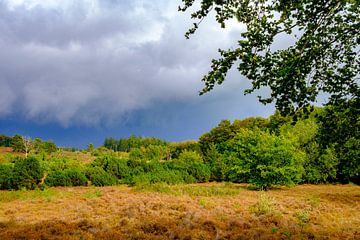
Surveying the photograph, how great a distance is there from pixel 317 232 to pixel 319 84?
9.12 m

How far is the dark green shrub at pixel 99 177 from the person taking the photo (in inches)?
1656

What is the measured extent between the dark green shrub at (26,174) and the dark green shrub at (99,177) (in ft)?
24.3

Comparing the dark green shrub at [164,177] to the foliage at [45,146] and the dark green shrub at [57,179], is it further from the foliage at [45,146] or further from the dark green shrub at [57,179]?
the foliage at [45,146]

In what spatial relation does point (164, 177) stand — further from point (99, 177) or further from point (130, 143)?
point (130, 143)

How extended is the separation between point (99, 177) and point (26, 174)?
31.9 feet

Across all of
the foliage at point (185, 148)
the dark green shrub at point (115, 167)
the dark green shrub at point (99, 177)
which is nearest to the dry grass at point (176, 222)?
the dark green shrub at point (99, 177)

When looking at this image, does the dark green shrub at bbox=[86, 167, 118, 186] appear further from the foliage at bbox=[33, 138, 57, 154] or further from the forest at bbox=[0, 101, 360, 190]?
the foliage at bbox=[33, 138, 57, 154]

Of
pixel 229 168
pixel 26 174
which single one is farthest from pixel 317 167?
pixel 26 174

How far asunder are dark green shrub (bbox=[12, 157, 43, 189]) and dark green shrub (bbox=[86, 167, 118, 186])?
7393 mm

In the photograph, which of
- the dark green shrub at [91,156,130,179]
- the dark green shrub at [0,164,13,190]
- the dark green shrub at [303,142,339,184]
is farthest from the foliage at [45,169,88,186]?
the dark green shrub at [303,142,339,184]

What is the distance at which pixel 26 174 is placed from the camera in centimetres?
3403

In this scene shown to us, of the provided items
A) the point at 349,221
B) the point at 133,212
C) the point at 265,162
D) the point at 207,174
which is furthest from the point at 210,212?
the point at 207,174

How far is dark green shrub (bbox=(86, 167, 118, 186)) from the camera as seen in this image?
1656 inches

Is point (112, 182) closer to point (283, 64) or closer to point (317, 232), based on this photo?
point (317, 232)
